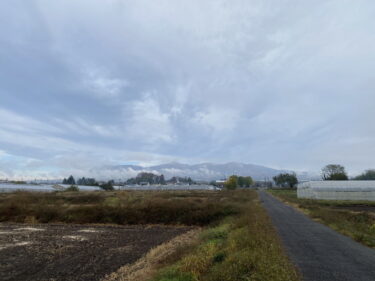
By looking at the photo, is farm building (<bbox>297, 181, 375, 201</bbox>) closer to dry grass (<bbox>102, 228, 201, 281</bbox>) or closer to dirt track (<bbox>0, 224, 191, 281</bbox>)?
dirt track (<bbox>0, 224, 191, 281</bbox>)

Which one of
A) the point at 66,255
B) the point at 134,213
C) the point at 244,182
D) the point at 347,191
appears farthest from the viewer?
the point at 244,182

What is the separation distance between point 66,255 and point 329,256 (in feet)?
39.7

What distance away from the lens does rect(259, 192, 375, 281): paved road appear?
332 inches

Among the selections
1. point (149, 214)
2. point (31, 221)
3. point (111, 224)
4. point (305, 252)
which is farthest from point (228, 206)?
point (31, 221)

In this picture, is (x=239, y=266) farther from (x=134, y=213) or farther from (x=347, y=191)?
(x=347, y=191)

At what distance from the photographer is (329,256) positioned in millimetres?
10719

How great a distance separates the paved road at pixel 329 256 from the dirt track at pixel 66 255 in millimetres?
7379

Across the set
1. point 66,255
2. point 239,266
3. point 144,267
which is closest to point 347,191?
point 144,267

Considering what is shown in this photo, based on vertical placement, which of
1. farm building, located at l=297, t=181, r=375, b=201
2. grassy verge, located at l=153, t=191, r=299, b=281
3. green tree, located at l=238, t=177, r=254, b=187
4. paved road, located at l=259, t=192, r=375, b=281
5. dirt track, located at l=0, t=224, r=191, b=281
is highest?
green tree, located at l=238, t=177, r=254, b=187

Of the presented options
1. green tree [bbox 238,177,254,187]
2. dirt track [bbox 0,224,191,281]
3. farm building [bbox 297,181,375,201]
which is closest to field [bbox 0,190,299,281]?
dirt track [bbox 0,224,191,281]

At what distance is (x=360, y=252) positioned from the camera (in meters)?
11.5

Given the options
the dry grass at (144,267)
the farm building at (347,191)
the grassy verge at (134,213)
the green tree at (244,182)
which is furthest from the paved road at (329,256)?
the green tree at (244,182)

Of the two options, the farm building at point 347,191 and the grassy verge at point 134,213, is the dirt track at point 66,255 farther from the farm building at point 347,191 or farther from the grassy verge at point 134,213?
the farm building at point 347,191

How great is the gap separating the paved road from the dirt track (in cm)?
738
